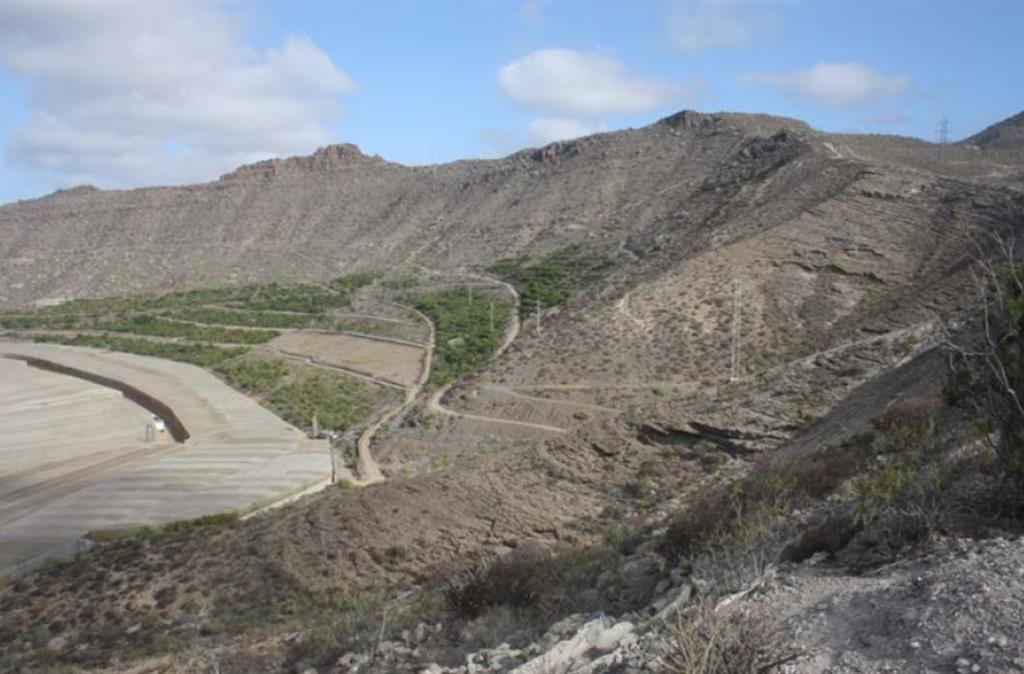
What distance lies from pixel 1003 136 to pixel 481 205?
40.6 meters

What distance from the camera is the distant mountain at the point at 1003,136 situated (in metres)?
62.6

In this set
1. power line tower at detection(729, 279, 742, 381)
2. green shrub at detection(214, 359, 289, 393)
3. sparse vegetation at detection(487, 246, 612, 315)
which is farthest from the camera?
sparse vegetation at detection(487, 246, 612, 315)

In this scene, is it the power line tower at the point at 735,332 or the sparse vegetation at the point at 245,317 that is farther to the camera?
the sparse vegetation at the point at 245,317

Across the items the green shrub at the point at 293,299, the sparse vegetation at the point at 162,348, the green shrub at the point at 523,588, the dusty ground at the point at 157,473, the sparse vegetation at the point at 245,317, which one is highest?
the green shrub at the point at 293,299

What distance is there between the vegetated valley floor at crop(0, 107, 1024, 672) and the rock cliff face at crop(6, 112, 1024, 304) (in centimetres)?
44

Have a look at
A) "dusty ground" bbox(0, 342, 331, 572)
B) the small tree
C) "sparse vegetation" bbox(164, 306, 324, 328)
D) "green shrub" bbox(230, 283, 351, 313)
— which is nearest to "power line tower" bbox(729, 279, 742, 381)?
"dusty ground" bbox(0, 342, 331, 572)

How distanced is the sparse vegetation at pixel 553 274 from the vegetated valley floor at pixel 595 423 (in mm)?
325

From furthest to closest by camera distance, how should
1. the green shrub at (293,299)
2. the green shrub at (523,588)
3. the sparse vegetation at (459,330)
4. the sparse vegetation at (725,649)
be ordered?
the green shrub at (293,299), the sparse vegetation at (459,330), the green shrub at (523,588), the sparse vegetation at (725,649)

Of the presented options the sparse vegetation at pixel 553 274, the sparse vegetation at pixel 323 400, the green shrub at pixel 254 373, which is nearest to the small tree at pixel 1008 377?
the sparse vegetation at pixel 323 400

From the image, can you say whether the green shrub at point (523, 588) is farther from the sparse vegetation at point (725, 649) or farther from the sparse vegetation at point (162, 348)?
the sparse vegetation at point (162, 348)

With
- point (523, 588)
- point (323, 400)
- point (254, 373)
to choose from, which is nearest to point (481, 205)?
point (254, 373)

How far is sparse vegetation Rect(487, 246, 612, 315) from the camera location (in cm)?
4891

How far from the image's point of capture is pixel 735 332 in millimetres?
30250

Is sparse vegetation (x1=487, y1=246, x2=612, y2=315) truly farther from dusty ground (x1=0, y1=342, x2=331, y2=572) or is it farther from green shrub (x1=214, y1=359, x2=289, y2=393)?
dusty ground (x1=0, y1=342, x2=331, y2=572)
